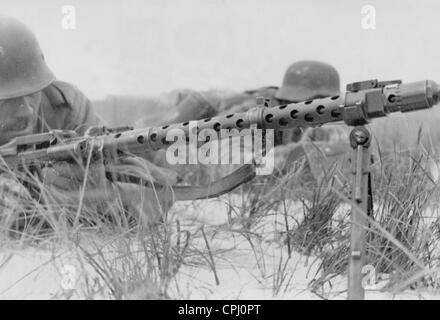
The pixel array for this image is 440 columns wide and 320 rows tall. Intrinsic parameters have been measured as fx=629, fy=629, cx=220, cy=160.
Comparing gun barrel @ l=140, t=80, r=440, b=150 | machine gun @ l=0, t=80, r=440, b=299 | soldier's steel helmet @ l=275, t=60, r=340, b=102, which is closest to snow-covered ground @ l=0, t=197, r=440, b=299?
machine gun @ l=0, t=80, r=440, b=299

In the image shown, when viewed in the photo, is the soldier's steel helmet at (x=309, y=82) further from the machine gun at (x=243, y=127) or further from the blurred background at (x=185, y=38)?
the machine gun at (x=243, y=127)

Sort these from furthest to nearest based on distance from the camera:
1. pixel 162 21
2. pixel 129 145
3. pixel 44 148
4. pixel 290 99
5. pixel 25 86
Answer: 1. pixel 290 99
2. pixel 162 21
3. pixel 25 86
4. pixel 44 148
5. pixel 129 145

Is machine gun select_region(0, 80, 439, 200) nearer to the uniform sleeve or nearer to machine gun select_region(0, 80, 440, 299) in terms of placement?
machine gun select_region(0, 80, 440, 299)

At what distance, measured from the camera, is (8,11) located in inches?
142

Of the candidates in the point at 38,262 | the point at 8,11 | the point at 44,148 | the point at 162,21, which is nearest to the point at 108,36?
the point at 162,21

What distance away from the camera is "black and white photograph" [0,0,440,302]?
2.04 meters

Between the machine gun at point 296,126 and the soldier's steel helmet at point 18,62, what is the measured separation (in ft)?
1.47

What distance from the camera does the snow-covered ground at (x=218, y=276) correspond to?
2020mm

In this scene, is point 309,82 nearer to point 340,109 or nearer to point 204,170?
point 204,170

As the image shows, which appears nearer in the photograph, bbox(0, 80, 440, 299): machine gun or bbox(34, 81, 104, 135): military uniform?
bbox(0, 80, 440, 299): machine gun

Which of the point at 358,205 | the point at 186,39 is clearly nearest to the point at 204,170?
the point at 186,39

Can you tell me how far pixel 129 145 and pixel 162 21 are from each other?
4.77 ft

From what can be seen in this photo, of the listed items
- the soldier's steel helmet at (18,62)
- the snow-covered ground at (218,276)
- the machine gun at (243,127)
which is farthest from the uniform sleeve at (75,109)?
the snow-covered ground at (218,276)
